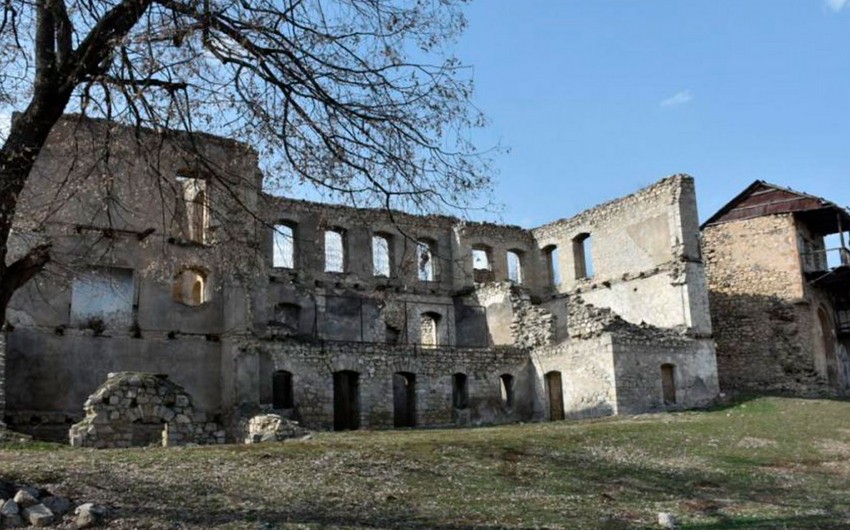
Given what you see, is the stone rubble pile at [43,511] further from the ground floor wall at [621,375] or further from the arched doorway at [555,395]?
the arched doorway at [555,395]

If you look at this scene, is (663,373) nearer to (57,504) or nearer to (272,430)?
(272,430)

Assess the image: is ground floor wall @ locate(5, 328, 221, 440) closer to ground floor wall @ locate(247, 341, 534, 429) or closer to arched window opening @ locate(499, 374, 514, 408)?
ground floor wall @ locate(247, 341, 534, 429)

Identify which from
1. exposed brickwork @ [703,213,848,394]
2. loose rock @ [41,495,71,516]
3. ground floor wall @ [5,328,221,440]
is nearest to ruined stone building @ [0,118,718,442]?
ground floor wall @ [5,328,221,440]

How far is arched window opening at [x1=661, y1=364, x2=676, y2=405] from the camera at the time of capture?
93.6ft

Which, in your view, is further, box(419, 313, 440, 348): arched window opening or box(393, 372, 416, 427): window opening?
box(419, 313, 440, 348): arched window opening

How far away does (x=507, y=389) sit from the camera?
3062cm

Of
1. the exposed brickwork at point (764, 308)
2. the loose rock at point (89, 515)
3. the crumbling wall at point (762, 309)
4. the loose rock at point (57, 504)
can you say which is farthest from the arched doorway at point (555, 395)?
the loose rock at point (89, 515)

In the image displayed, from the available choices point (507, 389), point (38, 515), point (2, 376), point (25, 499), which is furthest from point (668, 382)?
point (38, 515)

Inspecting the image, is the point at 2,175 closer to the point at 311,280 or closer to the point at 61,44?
the point at 61,44

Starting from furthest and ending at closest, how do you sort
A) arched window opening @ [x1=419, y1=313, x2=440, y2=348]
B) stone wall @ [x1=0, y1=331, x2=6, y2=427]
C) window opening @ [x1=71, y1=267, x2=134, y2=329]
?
1. arched window opening @ [x1=419, y1=313, x2=440, y2=348]
2. window opening @ [x1=71, y1=267, x2=134, y2=329]
3. stone wall @ [x1=0, y1=331, x2=6, y2=427]

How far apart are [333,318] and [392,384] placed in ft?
24.4

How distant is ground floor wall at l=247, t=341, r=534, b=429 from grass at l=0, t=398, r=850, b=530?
6.91 meters

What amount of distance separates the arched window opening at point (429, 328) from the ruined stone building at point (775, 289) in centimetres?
1164

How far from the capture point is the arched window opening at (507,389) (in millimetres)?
30281
